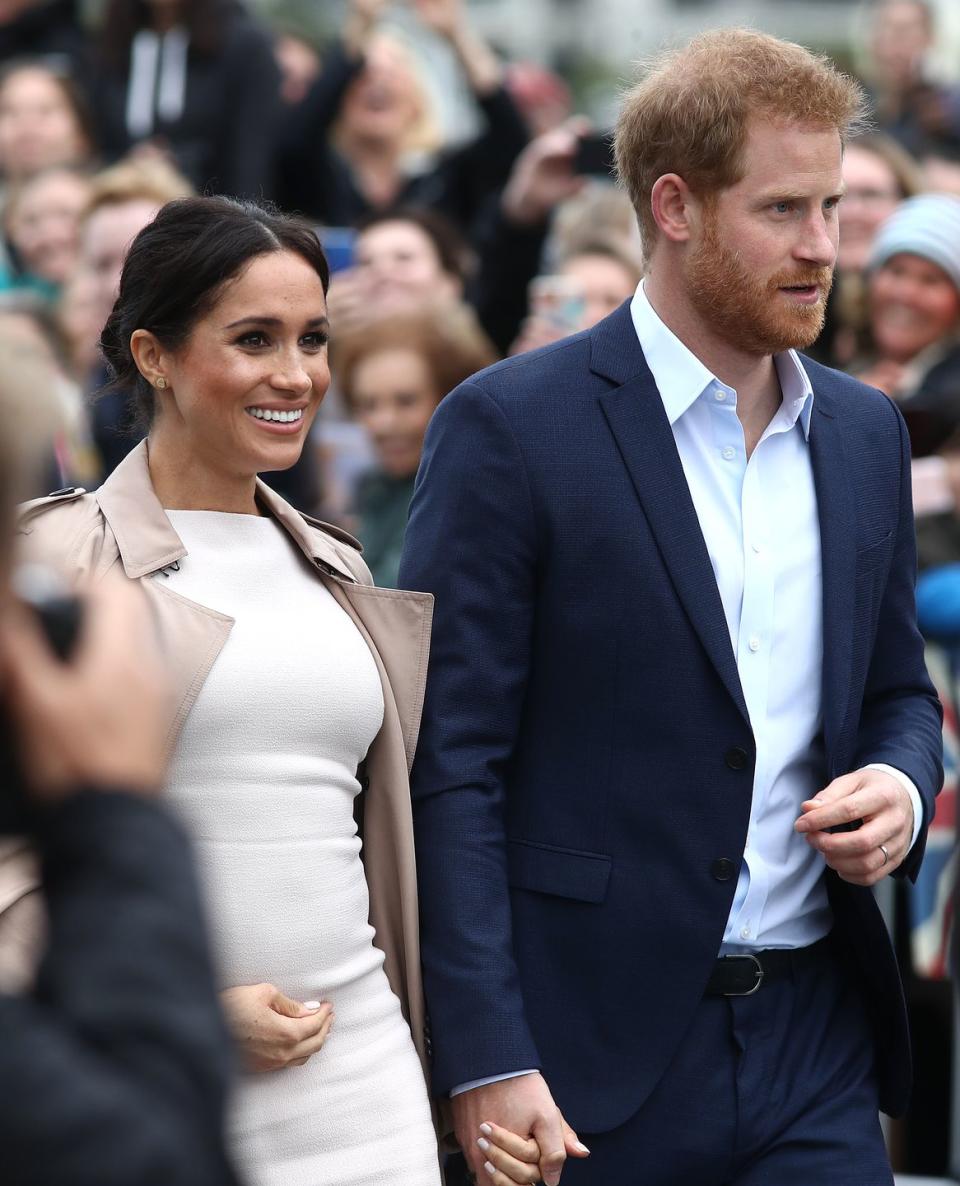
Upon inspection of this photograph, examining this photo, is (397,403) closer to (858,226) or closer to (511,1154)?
(858,226)

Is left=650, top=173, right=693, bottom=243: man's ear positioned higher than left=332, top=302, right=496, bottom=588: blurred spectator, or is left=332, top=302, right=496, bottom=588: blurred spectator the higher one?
left=650, top=173, right=693, bottom=243: man's ear

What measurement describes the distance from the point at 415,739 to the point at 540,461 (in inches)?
21.0

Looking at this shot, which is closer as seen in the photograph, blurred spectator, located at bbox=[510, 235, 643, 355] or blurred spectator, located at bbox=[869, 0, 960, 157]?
blurred spectator, located at bbox=[510, 235, 643, 355]

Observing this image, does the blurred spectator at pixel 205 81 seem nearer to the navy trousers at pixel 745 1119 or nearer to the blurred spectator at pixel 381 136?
the blurred spectator at pixel 381 136

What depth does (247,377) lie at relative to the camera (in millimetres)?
3439

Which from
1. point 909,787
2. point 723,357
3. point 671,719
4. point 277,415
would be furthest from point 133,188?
point 909,787

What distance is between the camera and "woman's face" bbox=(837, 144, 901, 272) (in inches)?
270

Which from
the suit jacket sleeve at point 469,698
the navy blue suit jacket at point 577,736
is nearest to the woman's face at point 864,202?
the navy blue suit jacket at point 577,736

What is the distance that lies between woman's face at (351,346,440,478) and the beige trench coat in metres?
2.41

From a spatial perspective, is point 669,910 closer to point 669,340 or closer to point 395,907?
point 395,907

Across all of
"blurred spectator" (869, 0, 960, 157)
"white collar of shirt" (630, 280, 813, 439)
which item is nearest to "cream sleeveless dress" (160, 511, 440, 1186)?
"white collar of shirt" (630, 280, 813, 439)

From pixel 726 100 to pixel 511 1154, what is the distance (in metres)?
1.83

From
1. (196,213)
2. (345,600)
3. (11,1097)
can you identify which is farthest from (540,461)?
(11,1097)

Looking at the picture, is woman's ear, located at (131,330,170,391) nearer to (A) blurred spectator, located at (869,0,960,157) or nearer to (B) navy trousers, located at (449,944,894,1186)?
(B) navy trousers, located at (449,944,894,1186)
